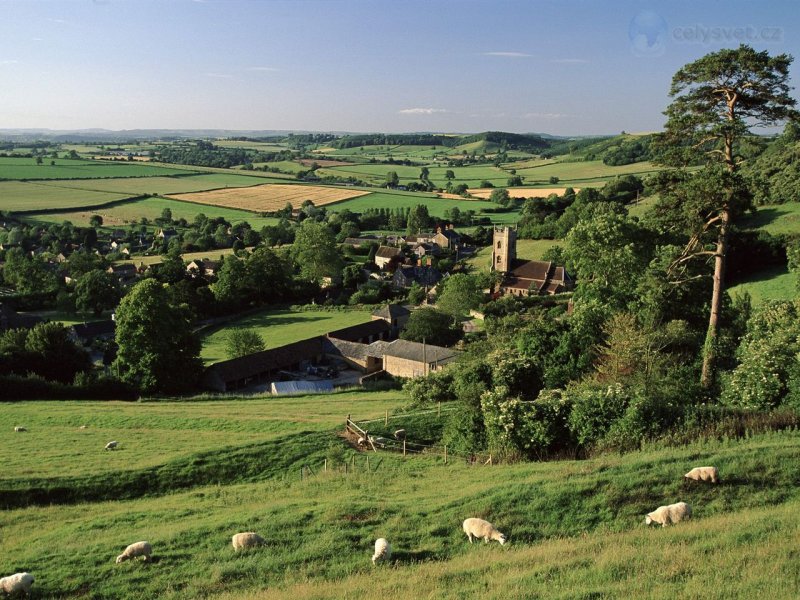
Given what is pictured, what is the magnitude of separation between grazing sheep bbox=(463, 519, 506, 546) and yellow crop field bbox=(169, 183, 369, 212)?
12771 cm

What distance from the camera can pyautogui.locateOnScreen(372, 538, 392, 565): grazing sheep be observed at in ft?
39.5

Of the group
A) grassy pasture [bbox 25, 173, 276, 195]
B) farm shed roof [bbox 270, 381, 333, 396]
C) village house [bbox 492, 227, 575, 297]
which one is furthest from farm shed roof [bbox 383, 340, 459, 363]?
grassy pasture [bbox 25, 173, 276, 195]

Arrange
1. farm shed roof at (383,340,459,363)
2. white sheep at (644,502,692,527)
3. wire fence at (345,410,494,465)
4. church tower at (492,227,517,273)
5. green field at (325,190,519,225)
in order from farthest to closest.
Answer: green field at (325,190,519,225) < church tower at (492,227,517,273) < farm shed roof at (383,340,459,363) < wire fence at (345,410,494,465) < white sheep at (644,502,692,527)

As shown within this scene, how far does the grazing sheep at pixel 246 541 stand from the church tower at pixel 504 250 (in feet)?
215

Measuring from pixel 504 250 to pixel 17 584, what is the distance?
6915 centimetres

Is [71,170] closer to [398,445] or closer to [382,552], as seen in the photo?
[398,445]

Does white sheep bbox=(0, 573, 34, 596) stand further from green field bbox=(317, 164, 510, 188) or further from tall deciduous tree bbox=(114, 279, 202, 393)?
green field bbox=(317, 164, 510, 188)

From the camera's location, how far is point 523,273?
246 feet

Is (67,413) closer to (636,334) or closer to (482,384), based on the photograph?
(482,384)

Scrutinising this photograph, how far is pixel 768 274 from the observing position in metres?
51.3

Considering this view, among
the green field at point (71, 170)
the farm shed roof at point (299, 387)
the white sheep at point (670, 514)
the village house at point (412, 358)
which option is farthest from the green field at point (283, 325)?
the green field at point (71, 170)

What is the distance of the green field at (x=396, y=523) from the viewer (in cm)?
1012

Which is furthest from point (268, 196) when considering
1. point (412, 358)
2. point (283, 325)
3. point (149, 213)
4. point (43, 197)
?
point (412, 358)

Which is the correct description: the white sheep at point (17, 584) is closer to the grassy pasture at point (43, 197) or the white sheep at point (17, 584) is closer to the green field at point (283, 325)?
the green field at point (283, 325)
